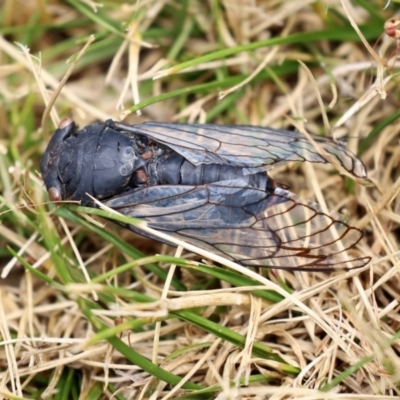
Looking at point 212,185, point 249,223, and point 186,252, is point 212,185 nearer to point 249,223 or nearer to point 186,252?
point 249,223

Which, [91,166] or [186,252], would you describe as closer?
[91,166]

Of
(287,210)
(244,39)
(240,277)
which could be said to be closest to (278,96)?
(244,39)

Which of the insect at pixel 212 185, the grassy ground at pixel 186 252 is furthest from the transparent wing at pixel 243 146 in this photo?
the grassy ground at pixel 186 252

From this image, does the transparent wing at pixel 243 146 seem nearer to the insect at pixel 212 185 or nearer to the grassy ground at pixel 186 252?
the insect at pixel 212 185

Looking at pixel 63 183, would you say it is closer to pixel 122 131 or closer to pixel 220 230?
pixel 122 131

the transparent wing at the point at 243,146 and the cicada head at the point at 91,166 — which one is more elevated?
the transparent wing at the point at 243,146

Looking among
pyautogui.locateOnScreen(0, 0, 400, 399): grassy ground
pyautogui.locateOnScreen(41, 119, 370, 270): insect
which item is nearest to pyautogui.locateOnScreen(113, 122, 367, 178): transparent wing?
pyautogui.locateOnScreen(41, 119, 370, 270): insect

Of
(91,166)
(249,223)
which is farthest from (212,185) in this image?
(91,166)
